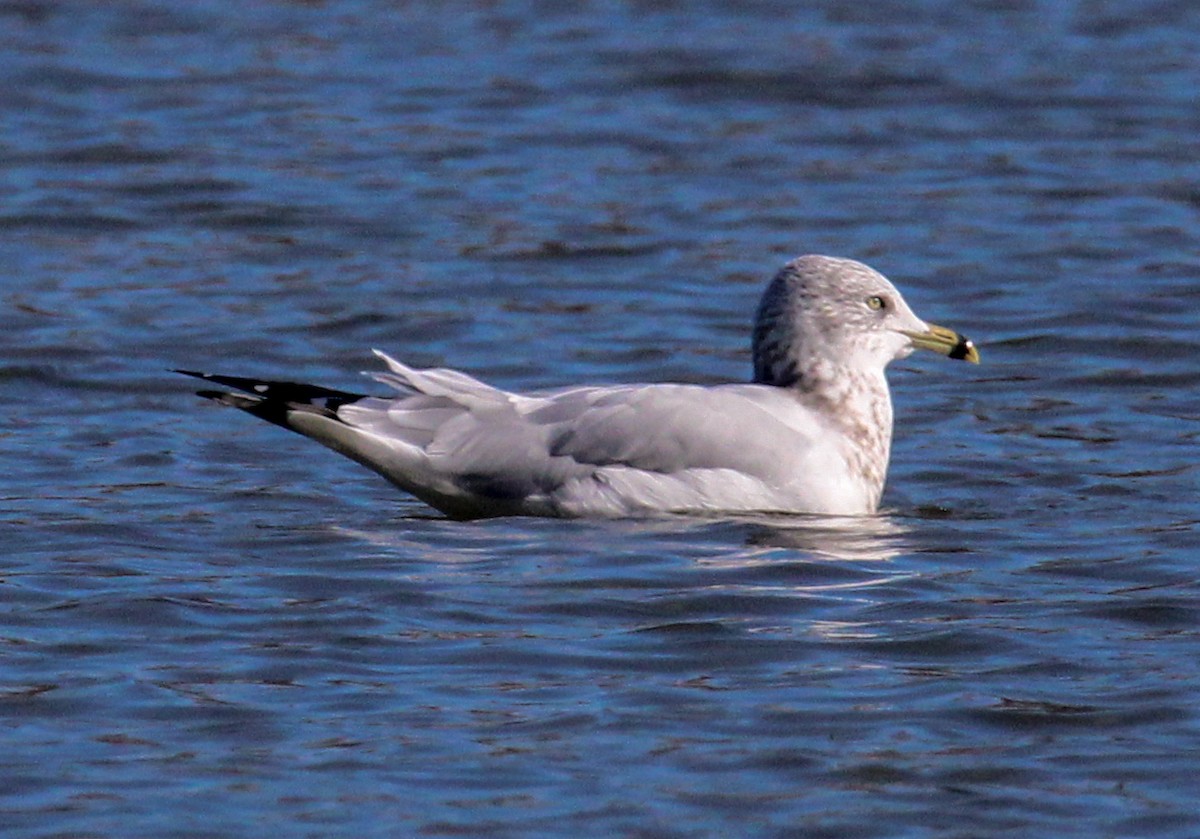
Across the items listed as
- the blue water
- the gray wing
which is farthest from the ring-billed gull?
the blue water

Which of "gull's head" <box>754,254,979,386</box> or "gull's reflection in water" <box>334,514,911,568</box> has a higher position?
"gull's head" <box>754,254,979,386</box>

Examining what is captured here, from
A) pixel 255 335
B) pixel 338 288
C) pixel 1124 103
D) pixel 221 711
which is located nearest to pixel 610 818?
pixel 221 711

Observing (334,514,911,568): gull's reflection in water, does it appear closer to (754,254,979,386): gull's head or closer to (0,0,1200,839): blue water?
(0,0,1200,839): blue water

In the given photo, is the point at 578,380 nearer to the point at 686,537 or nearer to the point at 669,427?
the point at 669,427

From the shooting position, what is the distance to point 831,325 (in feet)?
28.3

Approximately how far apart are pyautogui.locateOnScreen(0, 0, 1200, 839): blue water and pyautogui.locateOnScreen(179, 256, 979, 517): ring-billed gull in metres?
0.13

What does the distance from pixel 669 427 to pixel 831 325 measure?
850 mm

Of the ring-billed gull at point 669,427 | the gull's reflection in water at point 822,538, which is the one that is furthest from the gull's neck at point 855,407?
the gull's reflection in water at point 822,538

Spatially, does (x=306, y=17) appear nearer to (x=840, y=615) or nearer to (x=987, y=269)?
(x=987, y=269)

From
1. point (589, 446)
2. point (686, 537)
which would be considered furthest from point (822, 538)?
point (589, 446)

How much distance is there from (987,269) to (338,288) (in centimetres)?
309

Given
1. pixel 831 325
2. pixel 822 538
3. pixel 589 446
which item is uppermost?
pixel 831 325

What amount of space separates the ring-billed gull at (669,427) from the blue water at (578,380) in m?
0.13

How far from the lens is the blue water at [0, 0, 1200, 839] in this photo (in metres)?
5.88
